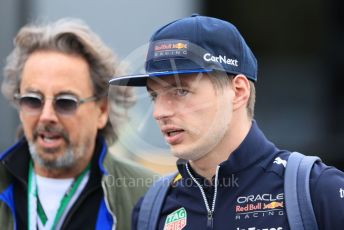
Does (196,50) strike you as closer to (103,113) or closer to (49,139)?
(49,139)

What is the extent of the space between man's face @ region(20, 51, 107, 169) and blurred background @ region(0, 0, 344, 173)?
2757 millimetres

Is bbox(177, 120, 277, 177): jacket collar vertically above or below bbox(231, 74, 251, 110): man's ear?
below

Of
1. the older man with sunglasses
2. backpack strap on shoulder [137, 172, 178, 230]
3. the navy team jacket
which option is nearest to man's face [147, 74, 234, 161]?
the navy team jacket

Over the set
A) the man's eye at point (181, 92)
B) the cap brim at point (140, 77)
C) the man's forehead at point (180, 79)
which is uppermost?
the cap brim at point (140, 77)

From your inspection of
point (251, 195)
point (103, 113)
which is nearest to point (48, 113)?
point (103, 113)

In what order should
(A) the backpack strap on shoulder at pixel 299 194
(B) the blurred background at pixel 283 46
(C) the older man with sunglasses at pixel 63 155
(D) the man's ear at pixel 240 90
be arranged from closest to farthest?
(A) the backpack strap on shoulder at pixel 299 194 → (D) the man's ear at pixel 240 90 → (C) the older man with sunglasses at pixel 63 155 → (B) the blurred background at pixel 283 46

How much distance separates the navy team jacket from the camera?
103 inches

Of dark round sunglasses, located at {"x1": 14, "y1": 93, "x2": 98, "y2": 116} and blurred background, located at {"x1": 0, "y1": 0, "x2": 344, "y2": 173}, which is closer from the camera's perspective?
dark round sunglasses, located at {"x1": 14, "y1": 93, "x2": 98, "y2": 116}

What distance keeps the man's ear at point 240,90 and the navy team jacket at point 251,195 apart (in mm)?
135

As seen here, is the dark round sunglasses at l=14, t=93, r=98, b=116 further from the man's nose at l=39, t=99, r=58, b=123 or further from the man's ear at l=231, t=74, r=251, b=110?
the man's ear at l=231, t=74, r=251, b=110

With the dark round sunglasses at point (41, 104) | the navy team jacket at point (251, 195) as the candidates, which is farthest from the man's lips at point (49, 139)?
the navy team jacket at point (251, 195)

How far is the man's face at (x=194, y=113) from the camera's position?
2824 mm

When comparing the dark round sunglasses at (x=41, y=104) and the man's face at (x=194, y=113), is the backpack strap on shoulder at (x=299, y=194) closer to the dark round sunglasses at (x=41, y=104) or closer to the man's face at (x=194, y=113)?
the man's face at (x=194, y=113)

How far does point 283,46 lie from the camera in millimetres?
7688
